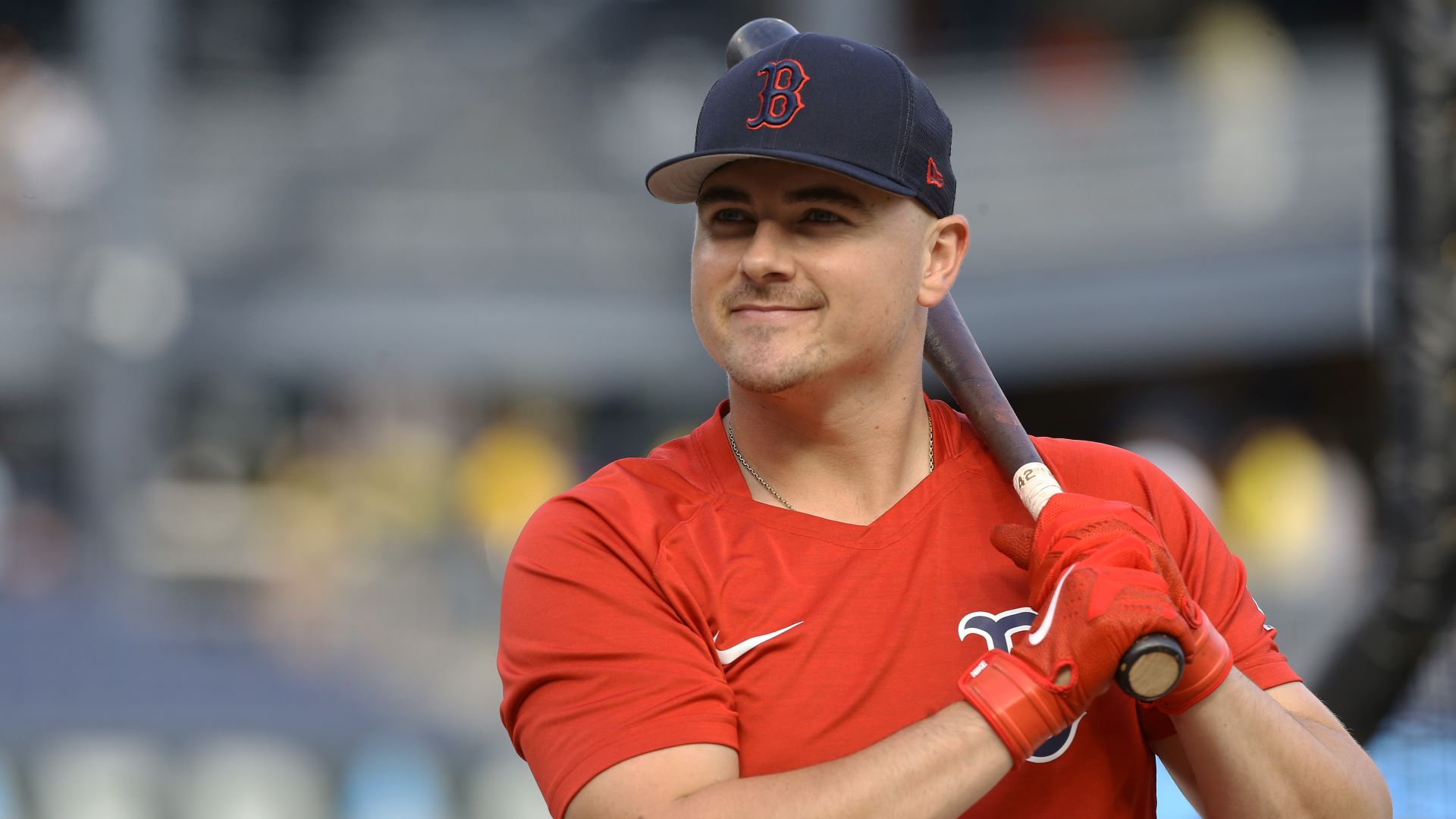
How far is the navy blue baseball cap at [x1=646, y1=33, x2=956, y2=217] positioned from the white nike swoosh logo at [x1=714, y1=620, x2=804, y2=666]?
1.81 ft

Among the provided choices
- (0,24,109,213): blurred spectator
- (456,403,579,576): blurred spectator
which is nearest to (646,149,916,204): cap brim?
(456,403,579,576): blurred spectator

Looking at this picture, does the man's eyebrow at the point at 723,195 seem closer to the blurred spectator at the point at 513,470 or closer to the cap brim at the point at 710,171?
the cap brim at the point at 710,171

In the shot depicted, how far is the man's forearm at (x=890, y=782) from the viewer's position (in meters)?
1.79

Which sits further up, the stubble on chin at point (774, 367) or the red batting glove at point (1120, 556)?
the stubble on chin at point (774, 367)

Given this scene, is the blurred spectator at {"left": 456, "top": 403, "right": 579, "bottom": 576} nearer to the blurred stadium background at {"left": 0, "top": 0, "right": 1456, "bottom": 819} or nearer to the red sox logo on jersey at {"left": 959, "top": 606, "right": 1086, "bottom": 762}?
the blurred stadium background at {"left": 0, "top": 0, "right": 1456, "bottom": 819}

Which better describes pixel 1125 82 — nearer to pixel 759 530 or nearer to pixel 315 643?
pixel 315 643

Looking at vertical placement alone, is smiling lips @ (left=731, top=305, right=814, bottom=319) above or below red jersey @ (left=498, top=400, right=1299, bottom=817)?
above

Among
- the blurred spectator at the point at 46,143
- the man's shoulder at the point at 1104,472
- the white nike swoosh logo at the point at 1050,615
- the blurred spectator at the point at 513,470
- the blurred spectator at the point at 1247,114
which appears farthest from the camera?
the blurred spectator at the point at 46,143

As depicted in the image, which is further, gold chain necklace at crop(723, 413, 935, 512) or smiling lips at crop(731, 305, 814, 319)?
gold chain necklace at crop(723, 413, 935, 512)

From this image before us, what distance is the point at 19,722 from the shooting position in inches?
232

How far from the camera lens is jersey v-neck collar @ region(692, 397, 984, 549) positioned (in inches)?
83.9

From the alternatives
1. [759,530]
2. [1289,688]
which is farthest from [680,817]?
[1289,688]

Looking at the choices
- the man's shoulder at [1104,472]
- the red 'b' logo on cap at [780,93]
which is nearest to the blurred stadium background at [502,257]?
the man's shoulder at [1104,472]

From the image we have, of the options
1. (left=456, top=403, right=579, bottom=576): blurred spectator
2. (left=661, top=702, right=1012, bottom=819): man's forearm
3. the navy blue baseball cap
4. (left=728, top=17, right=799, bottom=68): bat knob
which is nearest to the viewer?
(left=661, top=702, right=1012, bottom=819): man's forearm
